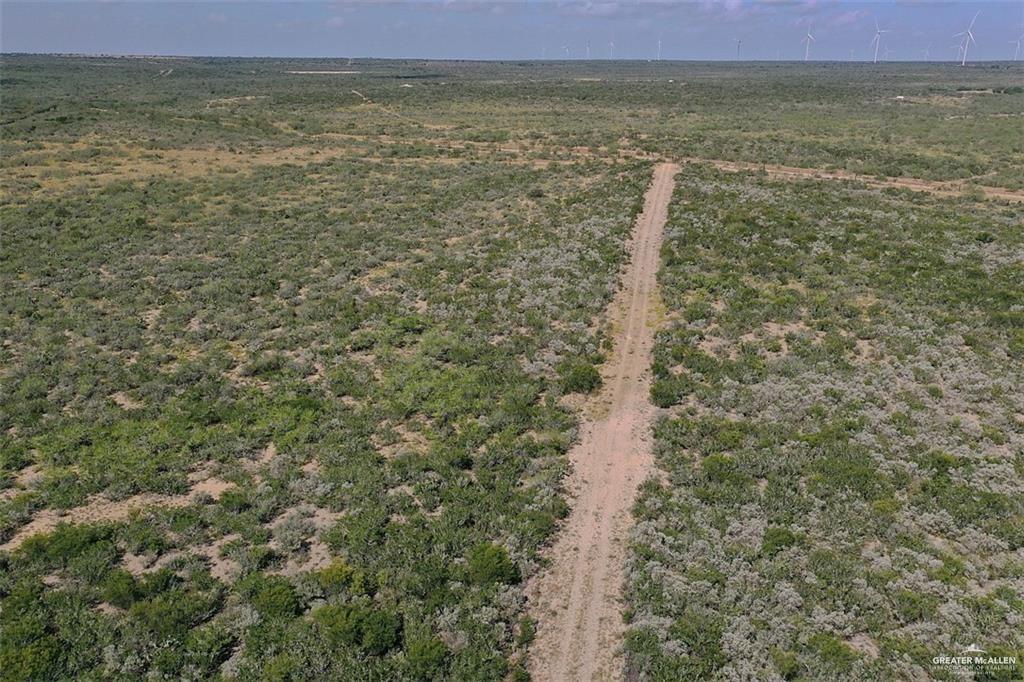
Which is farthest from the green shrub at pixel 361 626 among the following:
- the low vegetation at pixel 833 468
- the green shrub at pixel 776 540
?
the green shrub at pixel 776 540

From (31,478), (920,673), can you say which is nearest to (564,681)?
(920,673)

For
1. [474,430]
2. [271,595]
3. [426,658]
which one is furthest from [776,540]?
[271,595]

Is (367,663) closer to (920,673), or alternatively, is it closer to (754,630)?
(754,630)

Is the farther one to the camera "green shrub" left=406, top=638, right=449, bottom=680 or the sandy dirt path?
the sandy dirt path

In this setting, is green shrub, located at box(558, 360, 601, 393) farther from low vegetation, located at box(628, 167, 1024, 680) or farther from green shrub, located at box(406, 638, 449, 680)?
green shrub, located at box(406, 638, 449, 680)

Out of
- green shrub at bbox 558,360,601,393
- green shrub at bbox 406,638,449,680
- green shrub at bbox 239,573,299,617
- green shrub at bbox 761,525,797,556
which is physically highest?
green shrub at bbox 558,360,601,393

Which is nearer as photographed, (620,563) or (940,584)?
(940,584)

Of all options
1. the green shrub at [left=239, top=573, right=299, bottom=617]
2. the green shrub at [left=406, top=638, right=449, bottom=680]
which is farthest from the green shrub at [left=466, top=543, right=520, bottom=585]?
the green shrub at [left=239, top=573, right=299, bottom=617]
